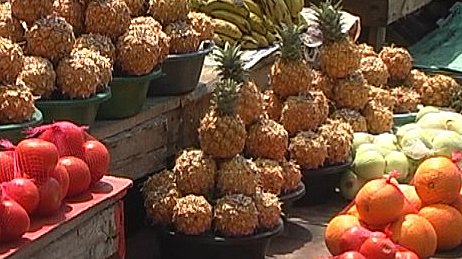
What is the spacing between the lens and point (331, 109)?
5230 mm

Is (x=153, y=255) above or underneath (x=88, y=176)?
underneath

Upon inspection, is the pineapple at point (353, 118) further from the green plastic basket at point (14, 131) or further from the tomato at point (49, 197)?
the tomato at point (49, 197)

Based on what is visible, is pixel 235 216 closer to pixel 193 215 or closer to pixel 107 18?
pixel 193 215

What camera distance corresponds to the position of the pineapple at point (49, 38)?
376 centimetres

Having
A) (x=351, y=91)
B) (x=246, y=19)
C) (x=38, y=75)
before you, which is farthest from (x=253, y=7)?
(x=38, y=75)

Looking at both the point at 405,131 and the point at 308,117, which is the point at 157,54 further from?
the point at 405,131

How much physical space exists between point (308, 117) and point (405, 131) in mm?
676

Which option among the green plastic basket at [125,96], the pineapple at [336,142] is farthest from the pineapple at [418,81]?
the green plastic basket at [125,96]

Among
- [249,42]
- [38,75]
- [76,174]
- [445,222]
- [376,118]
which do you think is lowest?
[445,222]

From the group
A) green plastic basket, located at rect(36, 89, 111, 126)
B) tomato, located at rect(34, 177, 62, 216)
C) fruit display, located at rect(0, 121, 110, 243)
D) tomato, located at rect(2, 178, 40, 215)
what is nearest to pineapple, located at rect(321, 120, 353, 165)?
green plastic basket, located at rect(36, 89, 111, 126)

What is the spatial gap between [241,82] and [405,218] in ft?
2.84

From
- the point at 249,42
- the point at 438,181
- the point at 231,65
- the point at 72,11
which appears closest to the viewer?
the point at 72,11

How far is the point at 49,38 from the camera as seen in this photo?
148 inches

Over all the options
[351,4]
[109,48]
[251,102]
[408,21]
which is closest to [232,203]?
[251,102]
